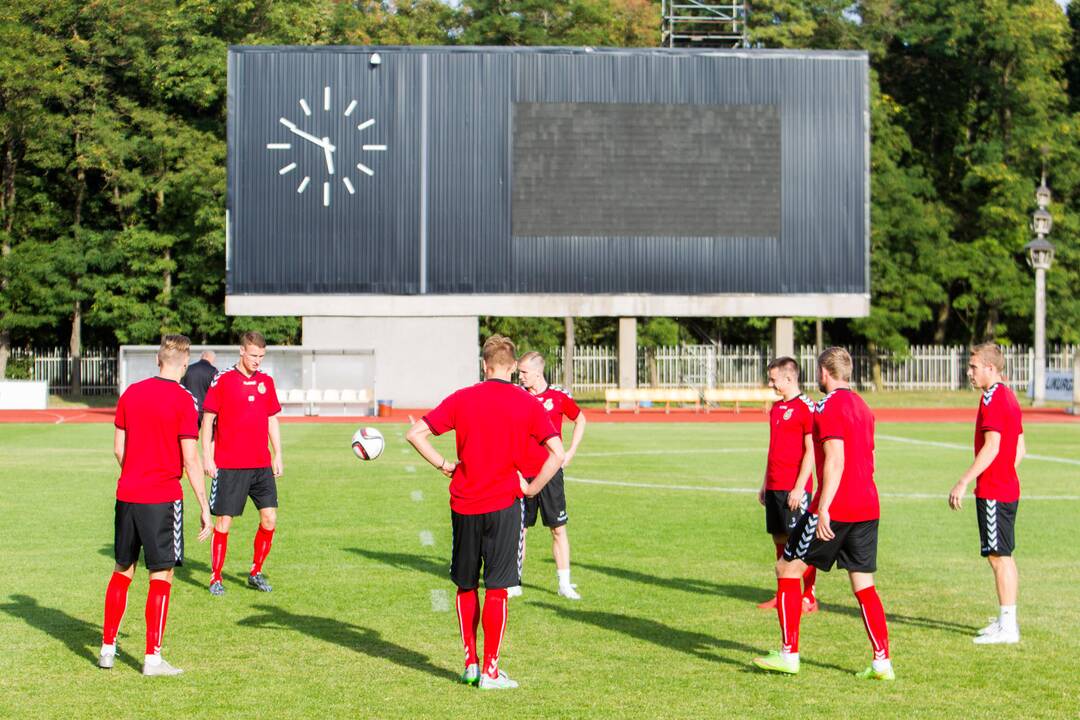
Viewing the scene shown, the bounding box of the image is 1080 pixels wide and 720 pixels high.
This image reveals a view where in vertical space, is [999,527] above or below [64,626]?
above

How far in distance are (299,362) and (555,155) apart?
9.24 meters

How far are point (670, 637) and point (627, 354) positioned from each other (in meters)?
35.1

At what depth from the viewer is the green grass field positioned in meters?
8.03

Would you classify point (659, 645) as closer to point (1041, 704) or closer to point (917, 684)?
point (917, 684)

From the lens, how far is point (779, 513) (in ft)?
34.9

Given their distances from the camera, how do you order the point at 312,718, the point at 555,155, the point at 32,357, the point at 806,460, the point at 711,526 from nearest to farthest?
the point at 312,718 → the point at 806,460 → the point at 711,526 → the point at 555,155 → the point at 32,357

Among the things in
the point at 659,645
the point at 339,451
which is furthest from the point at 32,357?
the point at 659,645

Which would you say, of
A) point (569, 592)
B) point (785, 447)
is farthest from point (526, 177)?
point (785, 447)

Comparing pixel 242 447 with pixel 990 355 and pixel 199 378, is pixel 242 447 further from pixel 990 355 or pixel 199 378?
pixel 990 355

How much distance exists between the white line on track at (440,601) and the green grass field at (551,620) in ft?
0.10

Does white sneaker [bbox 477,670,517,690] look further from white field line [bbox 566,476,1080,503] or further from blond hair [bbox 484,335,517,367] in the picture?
white field line [bbox 566,476,1080,503]

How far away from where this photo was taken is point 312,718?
758cm

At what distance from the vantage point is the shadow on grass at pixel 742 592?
10383 millimetres

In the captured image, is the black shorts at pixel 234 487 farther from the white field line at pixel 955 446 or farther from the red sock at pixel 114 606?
the white field line at pixel 955 446
